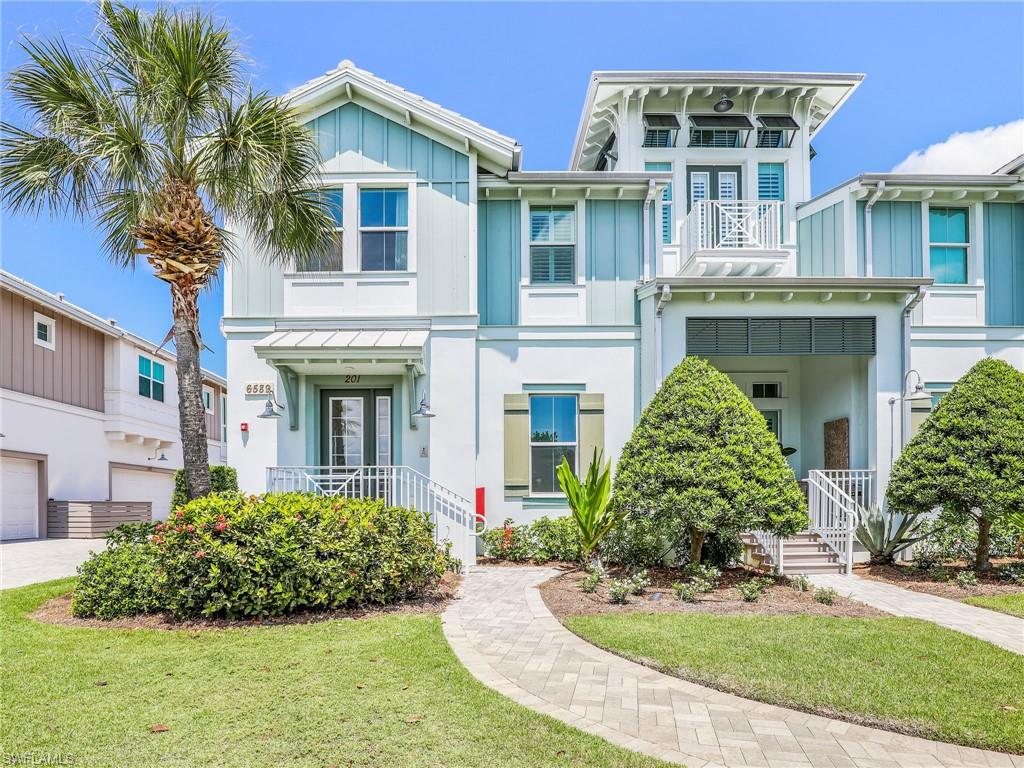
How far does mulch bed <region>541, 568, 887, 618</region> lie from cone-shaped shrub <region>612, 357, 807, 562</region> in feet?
2.76

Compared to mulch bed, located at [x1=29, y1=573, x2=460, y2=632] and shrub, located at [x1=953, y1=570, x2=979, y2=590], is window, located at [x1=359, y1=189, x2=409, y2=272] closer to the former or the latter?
mulch bed, located at [x1=29, y1=573, x2=460, y2=632]

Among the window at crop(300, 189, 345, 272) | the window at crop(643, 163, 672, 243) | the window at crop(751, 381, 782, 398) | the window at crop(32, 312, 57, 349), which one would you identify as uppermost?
the window at crop(643, 163, 672, 243)

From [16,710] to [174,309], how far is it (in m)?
5.54

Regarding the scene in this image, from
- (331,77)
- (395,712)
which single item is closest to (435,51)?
(331,77)

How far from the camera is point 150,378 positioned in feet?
79.9

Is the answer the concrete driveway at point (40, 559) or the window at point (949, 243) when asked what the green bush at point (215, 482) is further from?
the window at point (949, 243)

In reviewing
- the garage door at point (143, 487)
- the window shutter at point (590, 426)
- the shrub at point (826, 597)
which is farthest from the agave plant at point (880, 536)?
the garage door at point (143, 487)

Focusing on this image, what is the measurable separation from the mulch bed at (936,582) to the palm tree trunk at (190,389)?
10.1m

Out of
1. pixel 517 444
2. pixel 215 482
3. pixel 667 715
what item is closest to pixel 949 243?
pixel 517 444

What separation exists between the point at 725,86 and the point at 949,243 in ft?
18.9

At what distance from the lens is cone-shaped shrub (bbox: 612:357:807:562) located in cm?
909

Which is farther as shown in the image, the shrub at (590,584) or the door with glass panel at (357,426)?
the door with glass panel at (357,426)

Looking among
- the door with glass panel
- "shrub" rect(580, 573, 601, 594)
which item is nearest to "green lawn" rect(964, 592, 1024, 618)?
"shrub" rect(580, 573, 601, 594)

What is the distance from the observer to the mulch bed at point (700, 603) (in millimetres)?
7965
